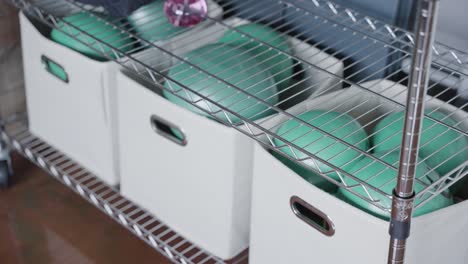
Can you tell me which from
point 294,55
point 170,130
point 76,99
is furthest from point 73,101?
point 294,55

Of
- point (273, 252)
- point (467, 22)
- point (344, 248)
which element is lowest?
point (273, 252)

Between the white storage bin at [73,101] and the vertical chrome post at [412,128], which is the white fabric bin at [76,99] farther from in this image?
the vertical chrome post at [412,128]

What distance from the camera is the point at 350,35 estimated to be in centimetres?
158

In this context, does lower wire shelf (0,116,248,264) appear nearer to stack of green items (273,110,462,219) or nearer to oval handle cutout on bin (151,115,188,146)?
oval handle cutout on bin (151,115,188,146)

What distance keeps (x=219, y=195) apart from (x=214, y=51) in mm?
300

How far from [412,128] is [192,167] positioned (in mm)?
614

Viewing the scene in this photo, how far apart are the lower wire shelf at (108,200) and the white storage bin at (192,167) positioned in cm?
7

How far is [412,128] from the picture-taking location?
36.7 inches

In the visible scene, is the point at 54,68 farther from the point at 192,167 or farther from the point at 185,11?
the point at 192,167

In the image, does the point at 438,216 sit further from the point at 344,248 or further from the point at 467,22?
the point at 467,22

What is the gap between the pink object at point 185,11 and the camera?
1601 millimetres

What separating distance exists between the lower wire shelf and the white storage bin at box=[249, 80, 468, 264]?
0.24m

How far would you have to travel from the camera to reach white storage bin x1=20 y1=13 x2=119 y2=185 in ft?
5.21

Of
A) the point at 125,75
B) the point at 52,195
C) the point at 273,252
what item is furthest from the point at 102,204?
the point at 273,252
